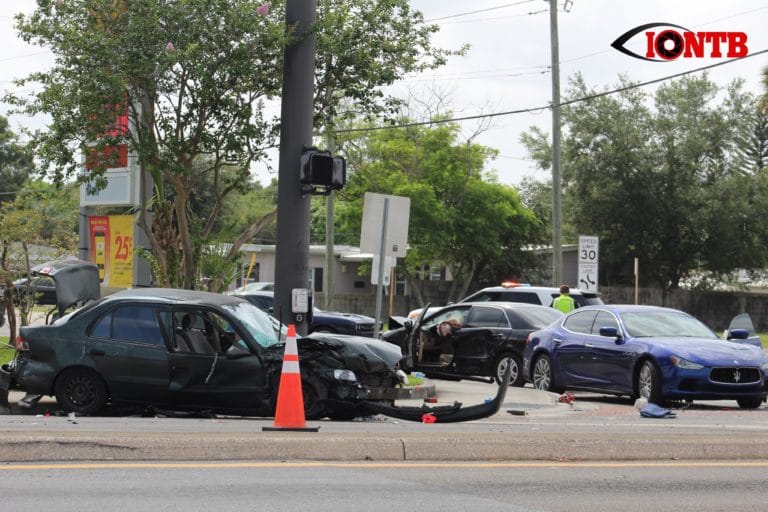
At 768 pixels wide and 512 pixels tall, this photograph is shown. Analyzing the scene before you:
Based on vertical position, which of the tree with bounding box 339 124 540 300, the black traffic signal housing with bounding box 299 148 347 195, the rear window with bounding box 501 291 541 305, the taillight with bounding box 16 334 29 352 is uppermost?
the tree with bounding box 339 124 540 300

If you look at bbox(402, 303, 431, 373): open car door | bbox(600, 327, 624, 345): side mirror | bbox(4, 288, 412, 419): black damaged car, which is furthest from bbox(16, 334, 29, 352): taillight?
bbox(600, 327, 624, 345): side mirror

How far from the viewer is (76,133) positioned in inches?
683

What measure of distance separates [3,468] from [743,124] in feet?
159

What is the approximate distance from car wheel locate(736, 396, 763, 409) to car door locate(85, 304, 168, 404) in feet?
25.8

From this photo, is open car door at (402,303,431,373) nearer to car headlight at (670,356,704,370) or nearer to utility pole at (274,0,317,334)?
utility pole at (274,0,317,334)

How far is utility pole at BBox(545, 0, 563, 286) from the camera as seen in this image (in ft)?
103

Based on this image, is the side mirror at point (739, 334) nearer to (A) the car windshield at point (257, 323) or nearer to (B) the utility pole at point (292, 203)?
(B) the utility pole at point (292, 203)

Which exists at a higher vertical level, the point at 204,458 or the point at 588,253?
the point at 588,253

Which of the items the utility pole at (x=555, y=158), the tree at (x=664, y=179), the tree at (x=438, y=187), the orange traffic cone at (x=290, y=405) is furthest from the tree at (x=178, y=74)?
the tree at (x=664, y=179)

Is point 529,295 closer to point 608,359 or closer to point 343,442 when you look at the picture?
point 608,359

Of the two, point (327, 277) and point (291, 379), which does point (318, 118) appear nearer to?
point (291, 379)

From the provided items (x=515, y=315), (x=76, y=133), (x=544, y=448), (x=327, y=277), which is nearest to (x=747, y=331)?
(x=515, y=315)

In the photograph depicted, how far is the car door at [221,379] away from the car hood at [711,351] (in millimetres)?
5975

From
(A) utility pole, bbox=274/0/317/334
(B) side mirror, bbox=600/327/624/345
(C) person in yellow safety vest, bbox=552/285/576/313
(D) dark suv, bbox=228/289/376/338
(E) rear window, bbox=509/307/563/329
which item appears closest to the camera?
(A) utility pole, bbox=274/0/317/334
